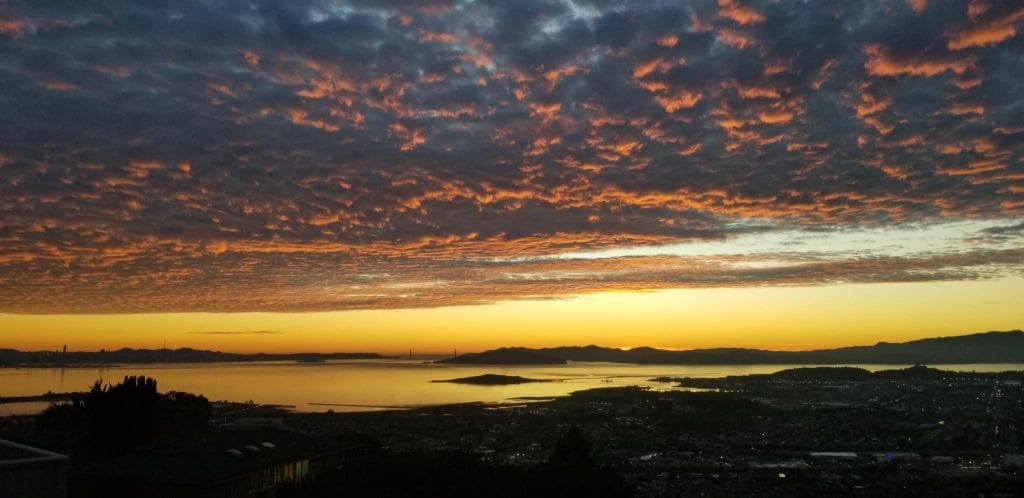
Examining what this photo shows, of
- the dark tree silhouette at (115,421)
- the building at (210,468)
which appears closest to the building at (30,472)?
the building at (210,468)

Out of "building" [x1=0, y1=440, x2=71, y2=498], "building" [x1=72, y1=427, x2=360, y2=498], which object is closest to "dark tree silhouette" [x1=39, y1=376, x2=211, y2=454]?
"building" [x1=72, y1=427, x2=360, y2=498]

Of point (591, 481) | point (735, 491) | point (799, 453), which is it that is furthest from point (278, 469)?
point (799, 453)

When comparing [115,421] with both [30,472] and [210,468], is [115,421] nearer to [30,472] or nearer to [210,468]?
[210,468]

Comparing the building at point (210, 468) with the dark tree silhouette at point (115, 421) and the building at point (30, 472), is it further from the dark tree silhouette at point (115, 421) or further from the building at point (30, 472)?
the building at point (30, 472)

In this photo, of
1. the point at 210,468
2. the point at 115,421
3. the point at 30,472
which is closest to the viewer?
the point at 30,472

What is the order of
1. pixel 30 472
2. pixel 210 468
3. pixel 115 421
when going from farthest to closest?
pixel 115 421 < pixel 210 468 < pixel 30 472

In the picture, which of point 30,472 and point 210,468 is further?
point 210,468

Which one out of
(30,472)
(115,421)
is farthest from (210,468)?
(115,421)

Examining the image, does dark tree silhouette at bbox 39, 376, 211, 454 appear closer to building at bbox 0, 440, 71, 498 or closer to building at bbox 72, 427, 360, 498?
building at bbox 72, 427, 360, 498
